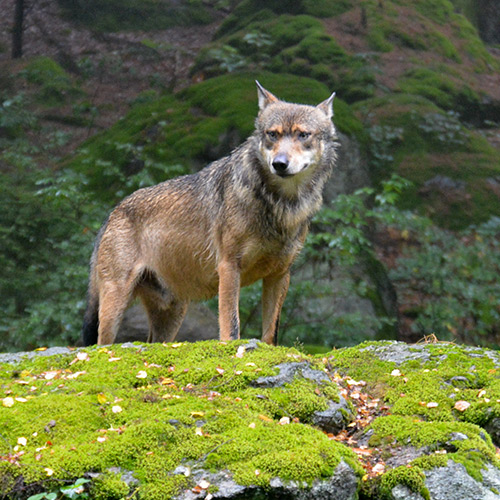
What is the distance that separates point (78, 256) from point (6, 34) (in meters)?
9.23

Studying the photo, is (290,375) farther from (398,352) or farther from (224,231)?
(224,231)

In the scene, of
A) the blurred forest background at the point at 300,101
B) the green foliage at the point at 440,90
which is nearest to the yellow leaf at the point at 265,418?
the blurred forest background at the point at 300,101

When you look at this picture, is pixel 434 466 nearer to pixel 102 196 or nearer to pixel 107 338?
pixel 107 338

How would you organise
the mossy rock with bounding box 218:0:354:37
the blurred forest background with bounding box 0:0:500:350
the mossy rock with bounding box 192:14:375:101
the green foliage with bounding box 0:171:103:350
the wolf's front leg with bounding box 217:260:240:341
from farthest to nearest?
1. the mossy rock with bounding box 218:0:354:37
2. the mossy rock with bounding box 192:14:375:101
3. the blurred forest background with bounding box 0:0:500:350
4. the green foliage with bounding box 0:171:103:350
5. the wolf's front leg with bounding box 217:260:240:341

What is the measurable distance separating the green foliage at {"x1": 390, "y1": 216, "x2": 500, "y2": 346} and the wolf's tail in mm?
4271

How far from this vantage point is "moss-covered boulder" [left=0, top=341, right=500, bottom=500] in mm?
2916

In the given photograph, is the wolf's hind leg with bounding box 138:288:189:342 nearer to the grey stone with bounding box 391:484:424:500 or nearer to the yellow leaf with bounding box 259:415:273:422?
the yellow leaf with bounding box 259:415:273:422

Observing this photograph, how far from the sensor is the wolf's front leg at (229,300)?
5.20 meters

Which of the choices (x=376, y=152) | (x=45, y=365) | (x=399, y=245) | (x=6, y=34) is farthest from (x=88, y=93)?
(x=45, y=365)

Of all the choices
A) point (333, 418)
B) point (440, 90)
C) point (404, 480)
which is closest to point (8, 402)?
point (333, 418)

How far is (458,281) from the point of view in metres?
8.62

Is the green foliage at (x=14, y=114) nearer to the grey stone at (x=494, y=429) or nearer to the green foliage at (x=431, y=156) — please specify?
the green foliage at (x=431, y=156)

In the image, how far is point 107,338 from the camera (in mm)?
6070

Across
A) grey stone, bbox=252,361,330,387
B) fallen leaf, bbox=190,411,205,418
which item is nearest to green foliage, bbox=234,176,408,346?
grey stone, bbox=252,361,330,387
